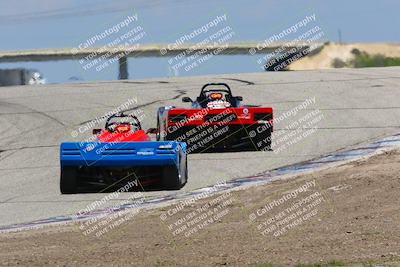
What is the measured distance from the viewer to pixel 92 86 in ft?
114

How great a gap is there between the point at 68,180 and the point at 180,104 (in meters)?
12.2

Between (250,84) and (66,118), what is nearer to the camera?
(66,118)

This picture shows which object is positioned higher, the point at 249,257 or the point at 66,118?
the point at 249,257

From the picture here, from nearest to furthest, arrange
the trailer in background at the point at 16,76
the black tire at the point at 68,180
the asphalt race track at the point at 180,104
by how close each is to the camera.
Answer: the black tire at the point at 68,180
the asphalt race track at the point at 180,104
the trailer in background at the point at 16,76

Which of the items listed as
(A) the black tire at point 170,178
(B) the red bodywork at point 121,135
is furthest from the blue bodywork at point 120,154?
(B) the red bodywork at point 121,135

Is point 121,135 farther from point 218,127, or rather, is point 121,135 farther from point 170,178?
point 218,127

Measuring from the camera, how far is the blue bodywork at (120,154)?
15.0 m

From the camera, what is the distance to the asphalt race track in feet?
55.0

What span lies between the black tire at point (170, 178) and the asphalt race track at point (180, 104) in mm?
219

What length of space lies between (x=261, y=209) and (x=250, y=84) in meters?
19.2

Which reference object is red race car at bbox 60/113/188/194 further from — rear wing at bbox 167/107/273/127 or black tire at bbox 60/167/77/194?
rear wing at bbox 167/107/273/127

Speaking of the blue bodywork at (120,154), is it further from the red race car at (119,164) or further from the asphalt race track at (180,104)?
the asphalt race track at (180,104)

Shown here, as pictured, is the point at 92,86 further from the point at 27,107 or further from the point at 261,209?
the point at 261,209

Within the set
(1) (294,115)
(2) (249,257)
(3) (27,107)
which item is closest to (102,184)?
(2) (249,257)
